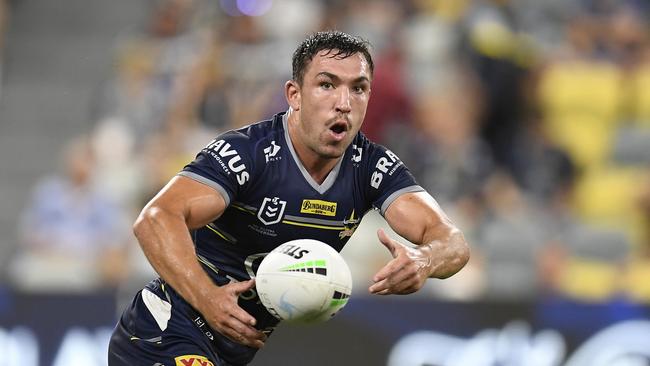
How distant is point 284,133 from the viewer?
589 centimetres

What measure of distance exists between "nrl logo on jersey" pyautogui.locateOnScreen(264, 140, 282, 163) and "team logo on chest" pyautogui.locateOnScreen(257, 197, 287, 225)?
200 mm

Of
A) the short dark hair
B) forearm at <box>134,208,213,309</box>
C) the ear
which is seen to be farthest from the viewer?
the ear

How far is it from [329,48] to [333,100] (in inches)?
10.6

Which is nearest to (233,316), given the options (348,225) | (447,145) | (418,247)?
(418,247)

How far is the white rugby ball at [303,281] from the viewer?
5.13 m

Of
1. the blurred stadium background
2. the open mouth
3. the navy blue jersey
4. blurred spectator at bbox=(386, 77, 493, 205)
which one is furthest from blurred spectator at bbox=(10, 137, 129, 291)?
the open mouth

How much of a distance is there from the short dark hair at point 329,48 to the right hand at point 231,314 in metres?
1.25

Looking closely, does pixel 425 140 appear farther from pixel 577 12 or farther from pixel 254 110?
pixel 577 12

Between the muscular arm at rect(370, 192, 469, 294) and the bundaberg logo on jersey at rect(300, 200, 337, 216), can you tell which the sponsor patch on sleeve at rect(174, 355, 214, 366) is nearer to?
the bundaberg logo on jersey at rect(300, 200, 337, 216)

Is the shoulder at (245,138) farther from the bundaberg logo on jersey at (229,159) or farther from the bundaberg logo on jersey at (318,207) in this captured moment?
the bundaberg logo on jersey at (318,207)

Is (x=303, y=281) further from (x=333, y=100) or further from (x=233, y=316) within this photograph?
(x=333, y=100)

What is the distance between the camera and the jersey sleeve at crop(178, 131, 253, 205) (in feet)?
18.0

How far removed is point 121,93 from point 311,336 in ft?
14.0

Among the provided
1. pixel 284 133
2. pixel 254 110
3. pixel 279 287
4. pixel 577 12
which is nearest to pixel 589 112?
pixel 577 12
